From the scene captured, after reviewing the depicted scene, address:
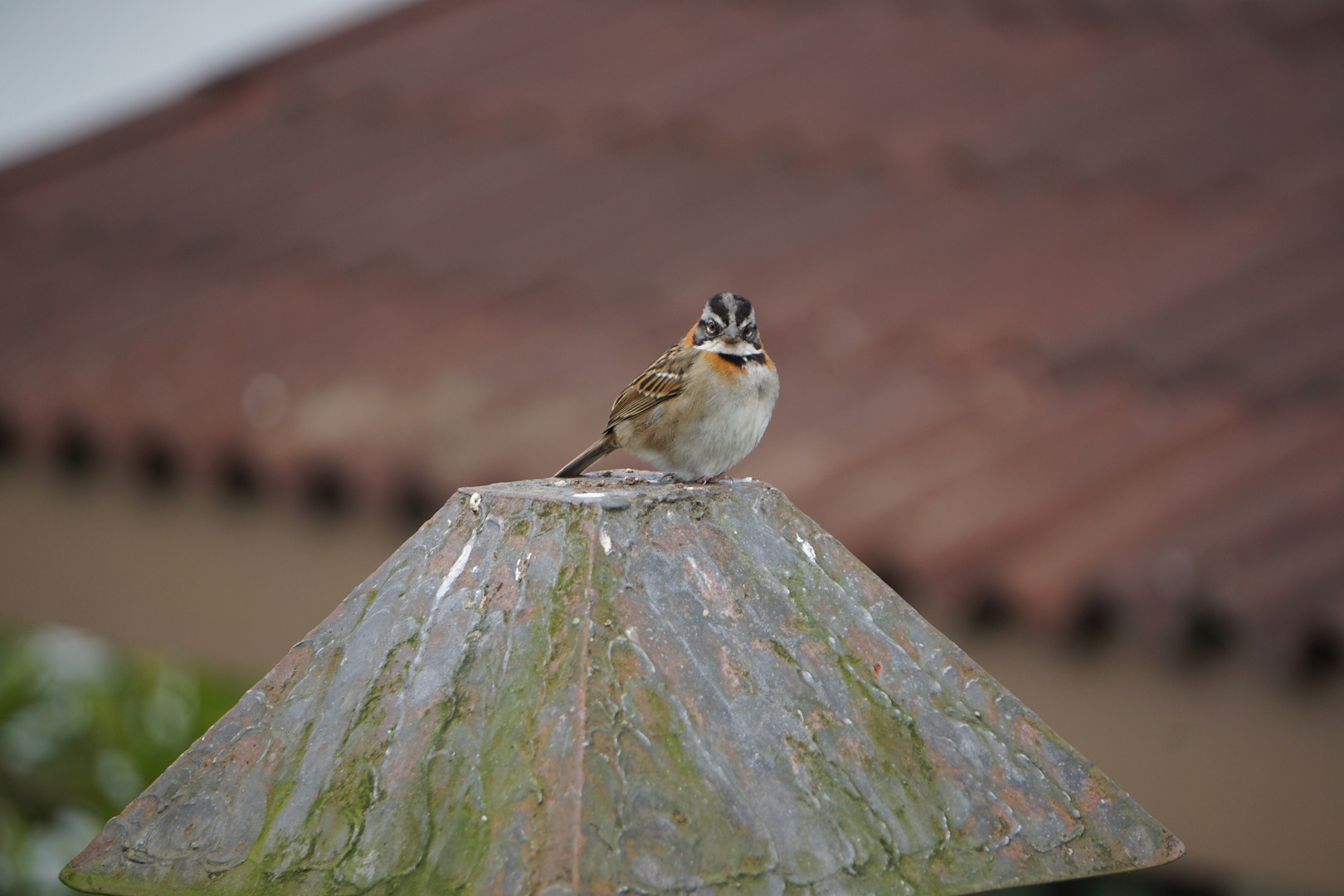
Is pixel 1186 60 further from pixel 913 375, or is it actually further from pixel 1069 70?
pixel 913 375

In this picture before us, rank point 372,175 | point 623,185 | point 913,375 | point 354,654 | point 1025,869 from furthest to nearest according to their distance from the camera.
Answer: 1. point 372,175
2. point 623,185
3. point 913,375
4. point 354,654
5. point 1025,869

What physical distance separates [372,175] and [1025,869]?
254 inches

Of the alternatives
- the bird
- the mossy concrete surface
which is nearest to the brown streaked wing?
the bird

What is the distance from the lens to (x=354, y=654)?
161cm

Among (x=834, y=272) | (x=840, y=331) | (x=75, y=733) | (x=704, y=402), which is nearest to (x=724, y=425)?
(x=704, y=402)

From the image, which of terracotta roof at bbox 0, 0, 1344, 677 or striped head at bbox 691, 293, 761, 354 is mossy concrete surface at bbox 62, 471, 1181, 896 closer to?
striped head at bbox 691, 293, 761, 354

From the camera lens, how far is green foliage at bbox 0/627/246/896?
237 inches

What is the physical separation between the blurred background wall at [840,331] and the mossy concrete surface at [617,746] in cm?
262

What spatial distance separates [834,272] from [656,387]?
263 centimetres

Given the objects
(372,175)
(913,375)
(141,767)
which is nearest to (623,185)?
(372,175)

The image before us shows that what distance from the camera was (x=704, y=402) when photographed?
10.8 ft

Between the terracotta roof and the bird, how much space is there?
116cm

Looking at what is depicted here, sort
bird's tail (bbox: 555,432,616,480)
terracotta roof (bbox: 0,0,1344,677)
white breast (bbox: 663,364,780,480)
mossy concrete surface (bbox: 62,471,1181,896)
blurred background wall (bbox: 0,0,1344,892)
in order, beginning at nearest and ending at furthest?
mossy concrete surface (bbox: 62,471,1181,896)
bird's tail (bbox: 555,432,616,480)
white breast (bbox: 663,364,780,480)
blurred background wall (bbox: 0,0,1344,892)
terracotta roof (bbox: 0,0,1344,677)

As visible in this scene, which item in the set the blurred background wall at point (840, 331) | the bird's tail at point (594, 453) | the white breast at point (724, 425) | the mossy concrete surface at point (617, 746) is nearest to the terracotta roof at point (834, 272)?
the blurred background wall at point (840, 331)
